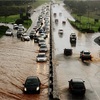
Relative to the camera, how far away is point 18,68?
42062 mm

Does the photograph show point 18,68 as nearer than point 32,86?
No

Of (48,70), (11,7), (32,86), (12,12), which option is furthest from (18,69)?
(11,7)

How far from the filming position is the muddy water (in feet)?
97.8

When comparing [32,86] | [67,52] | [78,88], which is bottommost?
[78,88]

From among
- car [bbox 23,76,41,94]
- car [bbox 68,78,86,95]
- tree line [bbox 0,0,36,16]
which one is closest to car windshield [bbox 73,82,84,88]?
car [bbox 68,78,86,95]

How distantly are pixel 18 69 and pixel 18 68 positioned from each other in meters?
0.57

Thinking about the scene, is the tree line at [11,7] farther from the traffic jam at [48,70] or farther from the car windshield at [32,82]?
the car windshield at [32,82]

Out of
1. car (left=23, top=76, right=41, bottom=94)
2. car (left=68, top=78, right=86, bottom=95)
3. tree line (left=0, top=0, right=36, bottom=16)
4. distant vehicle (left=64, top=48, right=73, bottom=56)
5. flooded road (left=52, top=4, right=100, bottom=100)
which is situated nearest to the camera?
car (left=68, top=78, right=86, bottom=95)

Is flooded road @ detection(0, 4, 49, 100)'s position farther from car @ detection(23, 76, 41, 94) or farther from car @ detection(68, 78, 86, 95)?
car @ detection(68, 78, 86, 95)

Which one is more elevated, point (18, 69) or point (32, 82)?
point (32, 82)

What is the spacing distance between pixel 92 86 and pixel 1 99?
9.20 metres

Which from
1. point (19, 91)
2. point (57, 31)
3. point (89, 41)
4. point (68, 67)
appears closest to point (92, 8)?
point (57, 31)

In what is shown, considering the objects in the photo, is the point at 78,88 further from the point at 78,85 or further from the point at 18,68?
the point at 18,68

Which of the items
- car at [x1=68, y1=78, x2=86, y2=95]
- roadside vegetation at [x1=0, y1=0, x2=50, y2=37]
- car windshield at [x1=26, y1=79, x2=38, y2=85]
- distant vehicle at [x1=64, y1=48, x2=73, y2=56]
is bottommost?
car at [x1=68, y1=78, x2=86, y2=95]
